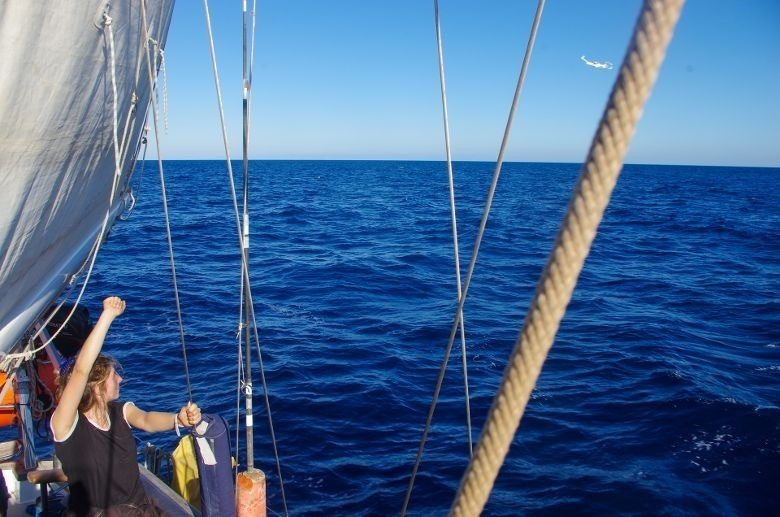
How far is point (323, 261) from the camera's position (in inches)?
811

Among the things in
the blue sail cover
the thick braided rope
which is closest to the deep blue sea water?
the blue sail cover

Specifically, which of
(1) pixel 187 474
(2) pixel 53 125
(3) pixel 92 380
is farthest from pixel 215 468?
(2) pixel 53 125

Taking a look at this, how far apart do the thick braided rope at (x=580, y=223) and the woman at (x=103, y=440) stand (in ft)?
8.51

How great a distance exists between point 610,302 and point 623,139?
50.6 feet

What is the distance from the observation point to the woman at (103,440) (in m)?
3.37

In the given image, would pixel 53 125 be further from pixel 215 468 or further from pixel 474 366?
pixel 474 366

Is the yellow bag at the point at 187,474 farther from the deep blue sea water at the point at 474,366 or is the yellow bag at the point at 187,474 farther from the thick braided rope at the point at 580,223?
the thick braided rope at the point at 580,223

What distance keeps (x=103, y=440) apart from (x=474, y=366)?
8.44 m

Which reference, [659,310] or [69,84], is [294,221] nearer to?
[659,310]

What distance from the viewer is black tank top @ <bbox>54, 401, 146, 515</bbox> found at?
338 centimetres

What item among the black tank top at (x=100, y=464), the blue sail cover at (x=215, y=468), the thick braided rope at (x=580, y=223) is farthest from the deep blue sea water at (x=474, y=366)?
the thick braided rope at (x=580, y=223)

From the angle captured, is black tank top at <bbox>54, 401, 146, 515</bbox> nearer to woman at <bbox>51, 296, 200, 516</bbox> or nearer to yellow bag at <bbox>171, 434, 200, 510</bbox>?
woman at <bbox>51, 296, 200, 516</bbox>

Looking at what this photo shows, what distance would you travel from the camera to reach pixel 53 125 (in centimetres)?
248

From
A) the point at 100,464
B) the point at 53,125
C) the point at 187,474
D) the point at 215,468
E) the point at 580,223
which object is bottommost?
the point at 187,474
